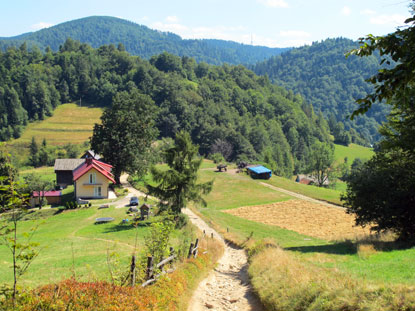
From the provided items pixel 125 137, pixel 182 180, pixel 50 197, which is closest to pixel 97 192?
pixel 50 197

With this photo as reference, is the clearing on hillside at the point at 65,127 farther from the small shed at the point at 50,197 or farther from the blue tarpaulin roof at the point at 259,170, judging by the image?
the small shed at the point at 50,197

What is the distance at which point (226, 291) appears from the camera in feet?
51.5

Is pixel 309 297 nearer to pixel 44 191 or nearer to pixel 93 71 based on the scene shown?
pixel 44 191

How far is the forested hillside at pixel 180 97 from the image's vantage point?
126 m

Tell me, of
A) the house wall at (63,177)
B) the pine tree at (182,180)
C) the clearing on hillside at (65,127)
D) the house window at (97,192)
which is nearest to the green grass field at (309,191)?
the house window at (97,192)

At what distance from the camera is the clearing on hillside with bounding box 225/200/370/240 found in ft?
132

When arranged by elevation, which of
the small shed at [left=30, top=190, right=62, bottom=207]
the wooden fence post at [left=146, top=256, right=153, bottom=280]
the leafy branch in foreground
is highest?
the leafy branch in foreground

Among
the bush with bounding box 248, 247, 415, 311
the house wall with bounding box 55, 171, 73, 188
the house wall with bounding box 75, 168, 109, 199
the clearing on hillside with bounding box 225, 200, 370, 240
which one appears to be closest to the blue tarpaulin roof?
the clearing on hillside with bounding box 225, 200, 370, 240

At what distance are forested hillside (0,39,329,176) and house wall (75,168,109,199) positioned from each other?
6447 centimetres

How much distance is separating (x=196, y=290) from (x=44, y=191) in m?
38.9

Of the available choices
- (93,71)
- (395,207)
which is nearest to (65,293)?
(395,207)

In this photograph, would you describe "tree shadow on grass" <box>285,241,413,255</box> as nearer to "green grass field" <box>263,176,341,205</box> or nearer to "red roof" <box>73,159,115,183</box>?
"red roof" <box>73,159,115,183</box>

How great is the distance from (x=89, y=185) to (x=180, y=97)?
9236 centimetres

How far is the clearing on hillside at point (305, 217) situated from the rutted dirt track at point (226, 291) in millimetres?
19304
